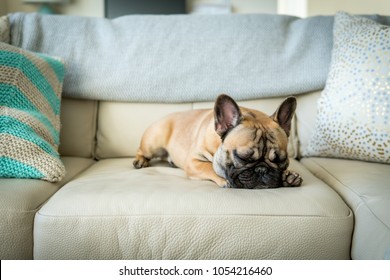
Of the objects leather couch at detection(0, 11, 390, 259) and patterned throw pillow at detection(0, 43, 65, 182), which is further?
patterned throw pillow at detection(0, 43, 65, 182)

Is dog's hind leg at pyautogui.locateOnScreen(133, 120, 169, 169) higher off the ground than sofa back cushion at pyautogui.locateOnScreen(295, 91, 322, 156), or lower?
lower

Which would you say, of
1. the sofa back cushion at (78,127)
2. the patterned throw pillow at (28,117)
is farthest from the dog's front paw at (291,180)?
the sofa back cushion at (78,127)

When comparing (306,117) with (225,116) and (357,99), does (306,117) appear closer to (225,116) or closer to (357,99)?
(357,99)

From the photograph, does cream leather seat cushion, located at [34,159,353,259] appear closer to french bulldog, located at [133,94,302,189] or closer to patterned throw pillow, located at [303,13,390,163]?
french bulldog, located at [133,94,302,189]

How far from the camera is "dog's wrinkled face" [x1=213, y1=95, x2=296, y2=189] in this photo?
1221 millimetres

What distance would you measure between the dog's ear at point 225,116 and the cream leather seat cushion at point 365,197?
42 cm

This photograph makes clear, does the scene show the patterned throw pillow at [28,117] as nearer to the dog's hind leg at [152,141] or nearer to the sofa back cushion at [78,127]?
the sofa back cushion at [78,127]

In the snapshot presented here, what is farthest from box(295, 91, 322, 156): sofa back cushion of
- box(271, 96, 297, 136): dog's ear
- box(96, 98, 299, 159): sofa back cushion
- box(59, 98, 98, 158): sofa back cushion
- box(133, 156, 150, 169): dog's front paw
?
box(59, 98, 98, 158): sofa back cushion

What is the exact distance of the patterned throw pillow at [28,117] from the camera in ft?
4.13

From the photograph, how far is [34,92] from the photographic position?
1.46 m

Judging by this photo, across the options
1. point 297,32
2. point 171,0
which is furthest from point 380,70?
point 171,0

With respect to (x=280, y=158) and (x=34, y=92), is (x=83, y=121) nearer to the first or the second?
(x=34, y=92)

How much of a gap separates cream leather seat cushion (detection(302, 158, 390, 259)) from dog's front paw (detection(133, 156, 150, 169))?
0.71m
